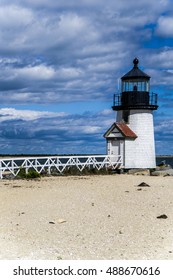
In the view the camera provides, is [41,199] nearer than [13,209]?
No

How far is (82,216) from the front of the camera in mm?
13516

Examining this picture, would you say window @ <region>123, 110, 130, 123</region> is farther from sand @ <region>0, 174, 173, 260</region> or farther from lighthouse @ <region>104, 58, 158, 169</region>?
sand @ <region>0, 174, 173, 260</region>

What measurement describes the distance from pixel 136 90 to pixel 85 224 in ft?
69.5

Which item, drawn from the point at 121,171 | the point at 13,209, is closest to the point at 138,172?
the point at 121,171

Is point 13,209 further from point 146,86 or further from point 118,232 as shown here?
point 146,86

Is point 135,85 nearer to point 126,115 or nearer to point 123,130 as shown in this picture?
point 126,115

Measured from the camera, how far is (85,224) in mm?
12398

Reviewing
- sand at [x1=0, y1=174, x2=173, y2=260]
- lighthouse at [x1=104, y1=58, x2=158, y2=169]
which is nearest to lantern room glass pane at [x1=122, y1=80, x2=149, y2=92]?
lighthouse at [x1=104, y1=58, x2=158, y2=169]

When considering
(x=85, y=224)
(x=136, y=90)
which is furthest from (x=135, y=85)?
(x=85, y=224)

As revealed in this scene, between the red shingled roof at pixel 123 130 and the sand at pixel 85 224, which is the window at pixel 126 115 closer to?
the red shingled roof at pixel 123 130

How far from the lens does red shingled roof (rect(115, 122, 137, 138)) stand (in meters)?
32.3

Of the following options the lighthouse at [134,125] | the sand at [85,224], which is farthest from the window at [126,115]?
the sand at [85,224]

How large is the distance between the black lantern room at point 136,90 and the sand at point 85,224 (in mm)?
13270
